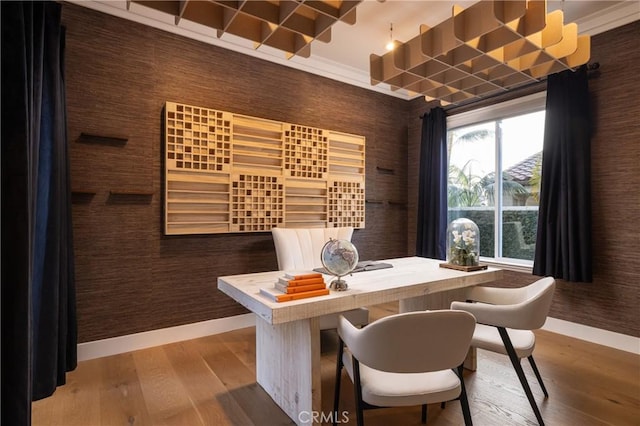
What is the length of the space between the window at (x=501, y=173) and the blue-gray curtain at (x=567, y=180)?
30 cm

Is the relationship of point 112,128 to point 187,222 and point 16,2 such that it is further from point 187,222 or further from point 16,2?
point 16,2

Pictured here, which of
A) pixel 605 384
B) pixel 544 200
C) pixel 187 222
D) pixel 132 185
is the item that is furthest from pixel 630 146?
pixel 132 185

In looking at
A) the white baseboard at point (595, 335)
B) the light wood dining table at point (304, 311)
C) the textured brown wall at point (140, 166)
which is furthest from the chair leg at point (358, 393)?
the white baseboard at point (595, 335)

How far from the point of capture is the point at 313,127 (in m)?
3.74

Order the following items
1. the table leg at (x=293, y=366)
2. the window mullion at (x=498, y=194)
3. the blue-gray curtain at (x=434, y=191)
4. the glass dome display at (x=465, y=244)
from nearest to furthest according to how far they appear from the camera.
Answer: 1. the table leg at (x=293, y=366)
2. the glass dome display at (x=465, y=244)
3. the window mullion at (x=498, y=194)
4. the blue-gray curtain at (x=434, y=191)

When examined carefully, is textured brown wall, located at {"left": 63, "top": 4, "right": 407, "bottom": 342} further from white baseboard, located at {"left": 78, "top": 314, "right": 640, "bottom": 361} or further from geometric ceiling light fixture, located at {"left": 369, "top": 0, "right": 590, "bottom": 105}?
geometric ceiling light fixture, located at {"left": 369, "top": 0, "right": 590, "bottom": 105}

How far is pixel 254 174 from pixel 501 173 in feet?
8.98

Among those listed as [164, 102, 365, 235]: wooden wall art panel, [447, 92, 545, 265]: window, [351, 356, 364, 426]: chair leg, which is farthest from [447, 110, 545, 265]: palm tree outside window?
[351, 356, 364, 426]: chair leg

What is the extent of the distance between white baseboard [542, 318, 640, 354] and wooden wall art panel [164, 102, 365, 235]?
2.19 metres

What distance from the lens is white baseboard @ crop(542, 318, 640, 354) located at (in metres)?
2.71

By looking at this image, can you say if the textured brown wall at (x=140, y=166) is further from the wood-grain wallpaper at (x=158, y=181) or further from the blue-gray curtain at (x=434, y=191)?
the blue-gray curtain at (x=434, y=191)

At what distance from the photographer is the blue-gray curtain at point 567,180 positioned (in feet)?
9.48

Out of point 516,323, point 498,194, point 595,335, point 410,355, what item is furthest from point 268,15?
point 595,335

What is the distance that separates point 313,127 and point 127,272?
2.33 meters
